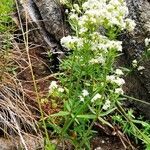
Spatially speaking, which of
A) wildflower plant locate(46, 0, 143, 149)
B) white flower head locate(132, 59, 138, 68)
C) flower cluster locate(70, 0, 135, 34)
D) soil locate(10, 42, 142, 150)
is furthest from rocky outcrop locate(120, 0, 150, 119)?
flower cluster locate(70, 0, 135, 34)

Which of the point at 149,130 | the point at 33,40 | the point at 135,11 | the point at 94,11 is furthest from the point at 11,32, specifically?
the point at 94,11

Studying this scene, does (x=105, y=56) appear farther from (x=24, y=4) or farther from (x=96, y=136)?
(x=24, y=4)

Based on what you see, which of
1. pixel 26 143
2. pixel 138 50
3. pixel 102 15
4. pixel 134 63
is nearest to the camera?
pixel 102 15

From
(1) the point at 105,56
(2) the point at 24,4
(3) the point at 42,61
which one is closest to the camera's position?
(1) the point at 105,56

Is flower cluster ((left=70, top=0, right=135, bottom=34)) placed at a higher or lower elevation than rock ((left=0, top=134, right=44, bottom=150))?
higher

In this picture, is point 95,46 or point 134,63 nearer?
point 95,46

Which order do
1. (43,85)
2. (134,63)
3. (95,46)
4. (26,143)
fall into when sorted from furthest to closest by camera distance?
(43,85), (134,63), (26,143), (95,46)

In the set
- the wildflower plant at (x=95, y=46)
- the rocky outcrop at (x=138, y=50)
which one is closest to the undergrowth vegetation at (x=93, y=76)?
the wildflower plant at (x=95, y=46)

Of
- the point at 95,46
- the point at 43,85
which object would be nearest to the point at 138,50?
the point at 43,85

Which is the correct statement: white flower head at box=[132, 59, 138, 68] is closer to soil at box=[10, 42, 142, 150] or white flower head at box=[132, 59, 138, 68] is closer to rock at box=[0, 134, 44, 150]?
soil at box=[10, 42, 142, 150]

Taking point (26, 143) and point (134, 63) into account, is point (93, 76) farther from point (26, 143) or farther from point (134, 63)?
point (26, 143)

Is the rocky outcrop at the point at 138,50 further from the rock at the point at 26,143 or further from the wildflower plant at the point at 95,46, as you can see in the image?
the rock at the point at 26,143
